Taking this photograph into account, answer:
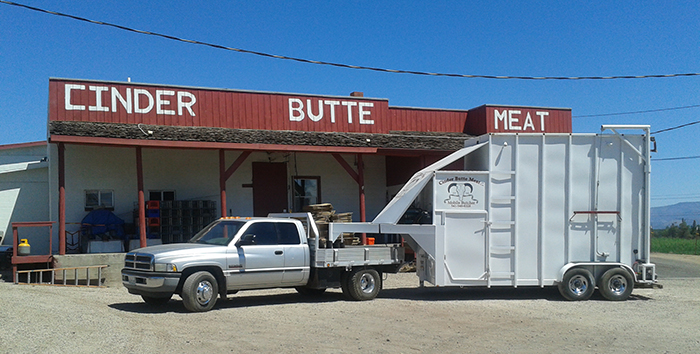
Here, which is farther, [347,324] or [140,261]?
[140,261]

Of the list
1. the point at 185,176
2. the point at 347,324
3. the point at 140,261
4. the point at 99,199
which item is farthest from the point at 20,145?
the point at 347,324

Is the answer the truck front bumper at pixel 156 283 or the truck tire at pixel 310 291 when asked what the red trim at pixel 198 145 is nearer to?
the truck tire at pixel 310 291

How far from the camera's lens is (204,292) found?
11586 mm

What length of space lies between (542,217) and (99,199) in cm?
1422

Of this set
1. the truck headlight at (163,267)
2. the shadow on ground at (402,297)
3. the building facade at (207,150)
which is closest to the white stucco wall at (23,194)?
the building facade at (207,150)

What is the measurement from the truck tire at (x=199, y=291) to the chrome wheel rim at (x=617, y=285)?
855cm

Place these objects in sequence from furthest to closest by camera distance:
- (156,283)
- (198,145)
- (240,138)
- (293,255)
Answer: (240,138) < (198,145) < (293,255) < (156,283)

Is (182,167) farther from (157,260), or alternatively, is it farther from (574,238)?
(574,238)

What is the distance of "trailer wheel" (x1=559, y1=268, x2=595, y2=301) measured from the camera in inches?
550

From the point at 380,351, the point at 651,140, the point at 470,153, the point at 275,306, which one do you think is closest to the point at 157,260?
the point at 275,306

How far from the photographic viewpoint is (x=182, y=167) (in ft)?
72.3

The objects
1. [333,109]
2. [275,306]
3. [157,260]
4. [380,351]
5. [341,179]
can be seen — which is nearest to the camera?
[380,351]

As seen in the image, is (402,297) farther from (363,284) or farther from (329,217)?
(329,217)

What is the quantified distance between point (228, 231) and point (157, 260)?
5.56 feet
